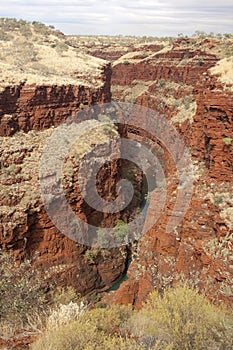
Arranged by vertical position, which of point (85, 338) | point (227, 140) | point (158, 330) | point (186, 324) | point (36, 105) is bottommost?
point (85, 338)

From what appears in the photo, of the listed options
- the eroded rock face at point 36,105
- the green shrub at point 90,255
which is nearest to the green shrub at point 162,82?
the eroded rock face at point 36,105

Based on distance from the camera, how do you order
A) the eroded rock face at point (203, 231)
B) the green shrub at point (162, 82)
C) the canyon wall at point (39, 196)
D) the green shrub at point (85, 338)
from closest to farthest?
the green shrub at point (85, 338), the eroded rock face at point (203, 231), the canyon wall at point (39, 196), the green shrub at point (162, 82)

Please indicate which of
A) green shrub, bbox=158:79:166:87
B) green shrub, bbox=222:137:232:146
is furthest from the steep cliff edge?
green shrub, bbox=158:79:166:87

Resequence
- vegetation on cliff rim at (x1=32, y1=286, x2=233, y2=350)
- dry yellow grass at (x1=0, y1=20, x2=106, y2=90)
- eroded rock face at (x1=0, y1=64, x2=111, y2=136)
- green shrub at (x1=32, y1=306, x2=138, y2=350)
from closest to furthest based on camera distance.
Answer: green shrub at (x1=32, y1=306, x2=138, y2=350), vegetation on cliff rim at (x1=32, y1=286, x2=233, y2=350), eroded rock face at (x1=0, y1=64, x2=111, y2=136), dry yellow grass at (x1=0, y1=20, x2=106, y2=90)

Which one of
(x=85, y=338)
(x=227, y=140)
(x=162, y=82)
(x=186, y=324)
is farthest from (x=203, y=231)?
(x=162, y=82)

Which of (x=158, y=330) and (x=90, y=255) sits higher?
(x=158, y=330)

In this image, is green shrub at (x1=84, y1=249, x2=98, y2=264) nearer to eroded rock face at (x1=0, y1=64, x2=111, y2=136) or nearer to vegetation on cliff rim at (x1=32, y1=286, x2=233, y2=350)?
eroded rock face at (x1=0, y1=64, x2=111, y2=136)

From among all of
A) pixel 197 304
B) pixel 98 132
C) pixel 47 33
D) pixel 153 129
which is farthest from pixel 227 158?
pixel 153 129

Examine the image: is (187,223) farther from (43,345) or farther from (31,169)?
(31,169)

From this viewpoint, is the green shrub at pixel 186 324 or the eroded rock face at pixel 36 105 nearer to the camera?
the green shrub at pixel 186 324

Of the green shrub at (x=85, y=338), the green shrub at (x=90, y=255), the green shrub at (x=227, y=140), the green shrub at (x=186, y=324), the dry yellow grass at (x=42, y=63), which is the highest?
the dry yellow grass at (x=42, y=63)

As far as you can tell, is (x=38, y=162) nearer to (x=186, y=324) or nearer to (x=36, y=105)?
(x=36, y=105)

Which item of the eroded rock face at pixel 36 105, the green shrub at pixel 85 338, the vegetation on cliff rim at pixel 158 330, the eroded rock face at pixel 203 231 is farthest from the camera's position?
the eroded rock face at pixel 36 105

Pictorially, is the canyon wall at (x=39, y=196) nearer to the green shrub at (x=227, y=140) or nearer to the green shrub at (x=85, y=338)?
the green shrub at (x=227, y=140)
